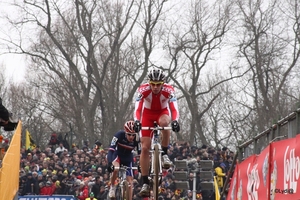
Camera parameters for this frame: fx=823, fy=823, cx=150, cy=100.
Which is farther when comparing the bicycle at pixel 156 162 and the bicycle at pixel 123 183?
the bicycle at pixel 123 183

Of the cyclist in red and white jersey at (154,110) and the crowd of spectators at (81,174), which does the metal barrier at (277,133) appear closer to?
the cyclist in red and white jersey at (154,110)

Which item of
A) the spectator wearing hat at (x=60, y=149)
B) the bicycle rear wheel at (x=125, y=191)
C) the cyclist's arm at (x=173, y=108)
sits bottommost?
the bicycle rear wheel at (x=125, y=191)

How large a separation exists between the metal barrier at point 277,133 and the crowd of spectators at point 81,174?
8.61 meters

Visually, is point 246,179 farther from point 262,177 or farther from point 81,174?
point 81,174

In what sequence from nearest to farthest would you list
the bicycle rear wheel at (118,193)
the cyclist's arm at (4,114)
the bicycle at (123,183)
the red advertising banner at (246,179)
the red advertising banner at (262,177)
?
Answer: the red advertising banner at (262,177), the cyclist's arm at (4,114), the red advertising banner at (246,179), the bicycle at (123,183), the bicycle rear wheel at (118,193)

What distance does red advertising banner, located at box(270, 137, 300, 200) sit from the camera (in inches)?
381

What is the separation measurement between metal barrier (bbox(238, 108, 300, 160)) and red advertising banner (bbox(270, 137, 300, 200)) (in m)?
0.25

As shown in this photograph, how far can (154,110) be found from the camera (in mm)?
15281

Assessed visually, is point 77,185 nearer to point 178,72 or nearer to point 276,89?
point 276,89

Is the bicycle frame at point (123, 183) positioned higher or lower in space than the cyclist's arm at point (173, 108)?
lower

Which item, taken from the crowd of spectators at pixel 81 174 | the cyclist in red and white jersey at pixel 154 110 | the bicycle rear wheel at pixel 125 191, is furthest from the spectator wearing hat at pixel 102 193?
the cyclist in red and white jersey at pixel 154 110

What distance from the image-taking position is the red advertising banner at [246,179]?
13.8 m

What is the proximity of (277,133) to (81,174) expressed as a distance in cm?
1574

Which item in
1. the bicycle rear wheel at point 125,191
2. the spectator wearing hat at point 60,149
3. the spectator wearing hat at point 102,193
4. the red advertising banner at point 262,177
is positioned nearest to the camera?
the red advertising banner at point 262,177
